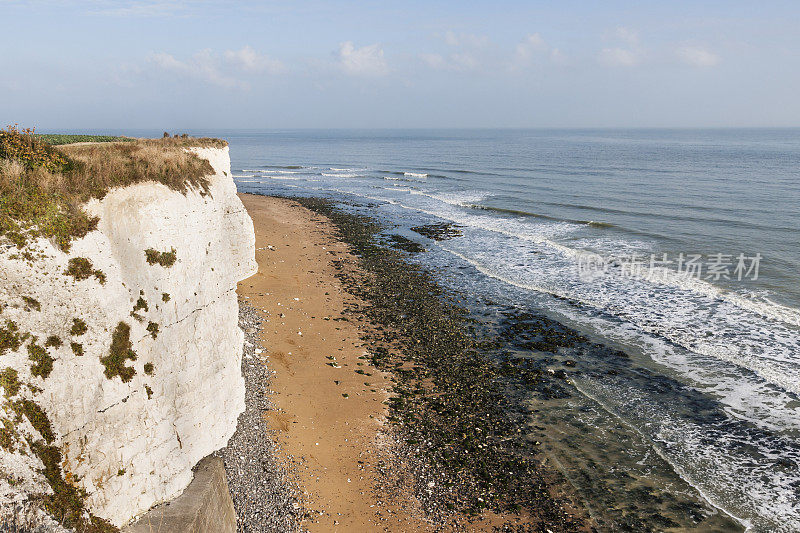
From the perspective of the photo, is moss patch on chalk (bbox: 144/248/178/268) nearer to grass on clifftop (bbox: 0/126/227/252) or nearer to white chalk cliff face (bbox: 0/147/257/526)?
white chalk cliff face (bbox: 0/147/257/526)

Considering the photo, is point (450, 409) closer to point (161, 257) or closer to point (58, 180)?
point (161, 257)

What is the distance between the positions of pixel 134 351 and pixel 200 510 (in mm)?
3876

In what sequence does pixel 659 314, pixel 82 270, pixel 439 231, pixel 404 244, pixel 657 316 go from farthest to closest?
pixel 439 231 < pixel 404 244 < pixel 659 314 < pixel 657 316 < pixel 82 270

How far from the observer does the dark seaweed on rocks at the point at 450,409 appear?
1185 cm

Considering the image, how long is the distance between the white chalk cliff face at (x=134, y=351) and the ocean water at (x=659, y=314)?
34.1 ft

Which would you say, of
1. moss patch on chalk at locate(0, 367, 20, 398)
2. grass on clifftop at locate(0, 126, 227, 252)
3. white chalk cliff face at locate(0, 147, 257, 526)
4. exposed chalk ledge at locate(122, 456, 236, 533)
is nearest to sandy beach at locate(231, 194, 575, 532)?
exposed chalk ledge at locate(122, 456, 236, 533)

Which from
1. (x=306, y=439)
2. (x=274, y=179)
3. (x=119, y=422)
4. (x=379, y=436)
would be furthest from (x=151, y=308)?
(x=274, y=179)

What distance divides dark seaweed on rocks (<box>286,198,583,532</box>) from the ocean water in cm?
127

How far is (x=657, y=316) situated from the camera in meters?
22.3

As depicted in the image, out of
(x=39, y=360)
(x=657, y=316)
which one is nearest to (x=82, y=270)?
(x=39, y=360)

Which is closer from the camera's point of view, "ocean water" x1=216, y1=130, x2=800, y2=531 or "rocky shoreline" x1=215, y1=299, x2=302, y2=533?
"rocky shoreline" x1=215, y1=299, x2=302, y2=533

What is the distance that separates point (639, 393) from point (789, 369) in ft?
20.8

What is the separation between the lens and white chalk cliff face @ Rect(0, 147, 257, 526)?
8.18 m

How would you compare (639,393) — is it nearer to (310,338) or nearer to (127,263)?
(310,338)
